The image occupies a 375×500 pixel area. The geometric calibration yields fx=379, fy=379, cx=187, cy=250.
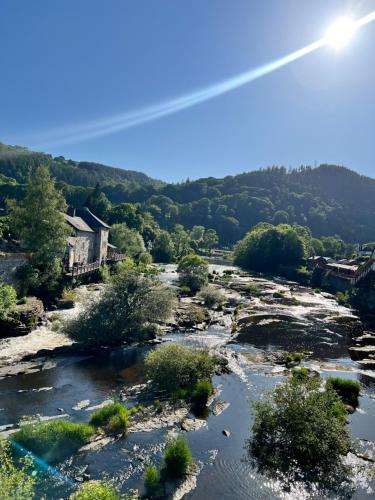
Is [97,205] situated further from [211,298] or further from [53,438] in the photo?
[53,438]

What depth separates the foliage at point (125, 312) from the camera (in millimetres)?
35688

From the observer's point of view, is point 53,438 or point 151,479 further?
point 53,438

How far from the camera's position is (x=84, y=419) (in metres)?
22.4

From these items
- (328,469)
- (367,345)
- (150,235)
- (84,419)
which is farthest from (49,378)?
(150,235)

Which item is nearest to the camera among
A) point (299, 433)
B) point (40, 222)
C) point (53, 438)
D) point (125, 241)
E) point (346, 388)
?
point (53, 438)

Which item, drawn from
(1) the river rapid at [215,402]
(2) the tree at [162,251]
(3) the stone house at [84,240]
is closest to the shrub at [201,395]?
(1) the river rapid at [215,402]

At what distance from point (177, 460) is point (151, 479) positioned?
1486 mm

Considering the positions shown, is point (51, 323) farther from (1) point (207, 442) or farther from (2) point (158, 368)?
(1) point (207, 442)

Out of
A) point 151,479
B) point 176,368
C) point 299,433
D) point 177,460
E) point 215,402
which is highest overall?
point 299,433

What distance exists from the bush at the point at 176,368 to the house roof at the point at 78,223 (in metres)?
43.9

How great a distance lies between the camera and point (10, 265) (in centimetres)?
4300

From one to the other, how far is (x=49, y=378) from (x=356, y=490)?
21.2 m

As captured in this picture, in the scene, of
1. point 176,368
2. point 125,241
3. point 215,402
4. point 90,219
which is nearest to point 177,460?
point 215,402

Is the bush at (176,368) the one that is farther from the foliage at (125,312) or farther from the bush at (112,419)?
the foliage at (125,312)
